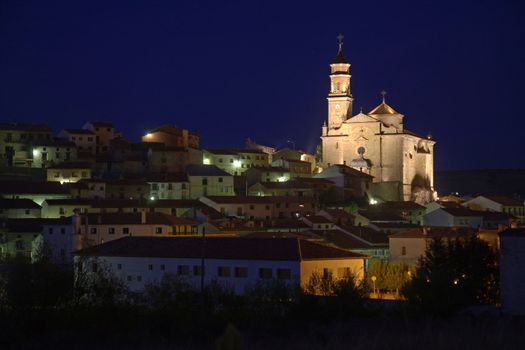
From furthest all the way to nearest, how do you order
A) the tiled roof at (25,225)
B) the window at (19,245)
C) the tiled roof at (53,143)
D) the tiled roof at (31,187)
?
the tiled roof at (53,143)
the tiled roof at (31,187)
the tiled roof at (25,225)
the window at (19,245)

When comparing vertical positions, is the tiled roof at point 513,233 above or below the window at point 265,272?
above

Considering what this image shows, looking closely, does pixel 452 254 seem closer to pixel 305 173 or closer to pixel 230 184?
pixel 230 184

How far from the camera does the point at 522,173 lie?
143750mm

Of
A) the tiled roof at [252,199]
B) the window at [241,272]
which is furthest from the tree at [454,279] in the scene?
the tiled roof at [252,199]

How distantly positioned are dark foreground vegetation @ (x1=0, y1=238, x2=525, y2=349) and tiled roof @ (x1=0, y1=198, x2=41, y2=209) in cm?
2250

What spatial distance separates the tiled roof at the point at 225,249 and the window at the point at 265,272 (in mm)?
358

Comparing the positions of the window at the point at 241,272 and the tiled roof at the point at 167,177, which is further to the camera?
the tiled roof at the point at 167,177

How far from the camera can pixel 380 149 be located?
3076 inches

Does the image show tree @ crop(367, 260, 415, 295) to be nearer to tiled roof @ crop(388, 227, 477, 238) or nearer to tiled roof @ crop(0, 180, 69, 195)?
tiled roof @ crop(388, 227, 477, 238)

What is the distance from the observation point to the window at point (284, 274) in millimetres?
38500

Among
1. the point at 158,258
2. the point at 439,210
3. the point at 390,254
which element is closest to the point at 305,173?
the point at 439,210

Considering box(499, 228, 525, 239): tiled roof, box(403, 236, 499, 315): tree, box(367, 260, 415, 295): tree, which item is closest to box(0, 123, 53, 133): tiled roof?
box(367, 260, 415, 295): tree

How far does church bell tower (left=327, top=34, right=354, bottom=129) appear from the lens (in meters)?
81.8

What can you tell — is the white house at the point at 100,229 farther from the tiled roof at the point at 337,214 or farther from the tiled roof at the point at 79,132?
the tiled roof at the point at 79,132
